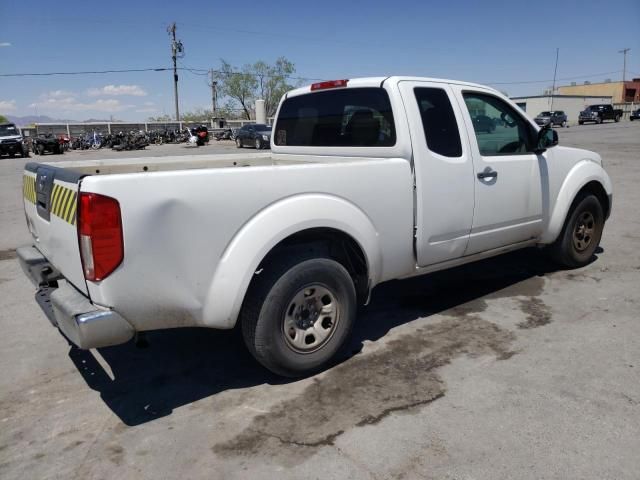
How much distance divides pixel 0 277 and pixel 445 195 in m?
4.98

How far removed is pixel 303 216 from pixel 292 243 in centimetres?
26

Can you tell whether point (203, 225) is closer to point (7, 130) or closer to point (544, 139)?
point (544, 139)

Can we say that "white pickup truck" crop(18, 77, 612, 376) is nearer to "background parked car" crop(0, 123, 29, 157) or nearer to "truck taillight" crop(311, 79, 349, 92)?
"truck taillight" crop(311, 79, 349, 92)

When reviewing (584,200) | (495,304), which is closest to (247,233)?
(495,304)

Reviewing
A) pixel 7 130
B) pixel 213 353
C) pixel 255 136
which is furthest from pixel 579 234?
pixel 7 130

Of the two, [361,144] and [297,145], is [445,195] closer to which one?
[361,144]

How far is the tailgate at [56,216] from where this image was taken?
2648mm

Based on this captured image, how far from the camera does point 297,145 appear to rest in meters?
4.66

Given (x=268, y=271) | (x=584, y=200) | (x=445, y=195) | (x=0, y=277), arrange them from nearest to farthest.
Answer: (x=268, y=271), (x=445, y=195), (x=584, y=200), (x=0, y=277)

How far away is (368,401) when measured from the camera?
3.02 m

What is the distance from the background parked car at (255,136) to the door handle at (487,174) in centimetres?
2476

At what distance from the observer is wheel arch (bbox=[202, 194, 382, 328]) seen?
110 inches

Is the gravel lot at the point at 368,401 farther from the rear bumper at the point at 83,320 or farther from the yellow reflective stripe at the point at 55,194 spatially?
the yellow reflective stripe at the point at 55,194

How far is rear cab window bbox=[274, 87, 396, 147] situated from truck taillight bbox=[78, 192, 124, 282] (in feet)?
6.76
